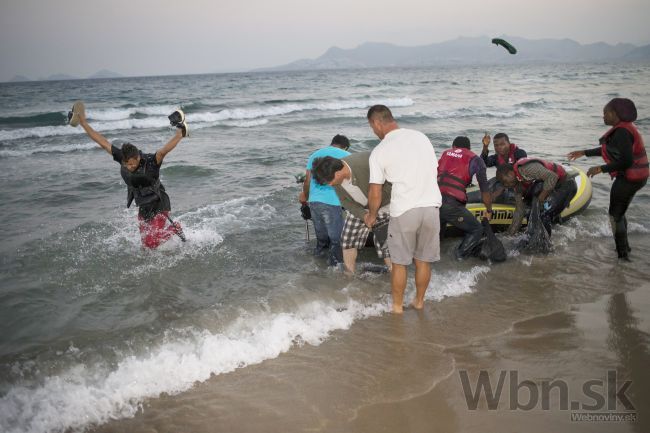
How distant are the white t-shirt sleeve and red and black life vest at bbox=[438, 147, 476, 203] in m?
1.96

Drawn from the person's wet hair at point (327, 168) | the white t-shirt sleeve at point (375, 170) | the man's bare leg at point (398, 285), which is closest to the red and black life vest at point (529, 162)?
the man's bare leg at point (398, 285)

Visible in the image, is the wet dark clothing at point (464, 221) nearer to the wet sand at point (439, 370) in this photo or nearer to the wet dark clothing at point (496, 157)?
the wet sand at point (439, 370)

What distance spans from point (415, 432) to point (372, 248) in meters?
3.81

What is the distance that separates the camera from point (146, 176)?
5648 mm

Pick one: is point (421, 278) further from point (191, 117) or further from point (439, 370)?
point (191, 117)

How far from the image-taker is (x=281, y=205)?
9.14 m

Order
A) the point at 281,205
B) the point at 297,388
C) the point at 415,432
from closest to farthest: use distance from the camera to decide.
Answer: the point at 415,432
the point at 297,388
the point at 281,205

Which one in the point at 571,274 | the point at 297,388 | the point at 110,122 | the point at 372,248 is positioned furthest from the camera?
the point at 110,122

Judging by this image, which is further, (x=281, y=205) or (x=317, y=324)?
(x=281, y=205)

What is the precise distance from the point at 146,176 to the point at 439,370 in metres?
4.14

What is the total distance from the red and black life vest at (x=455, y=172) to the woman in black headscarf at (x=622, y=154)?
145cm

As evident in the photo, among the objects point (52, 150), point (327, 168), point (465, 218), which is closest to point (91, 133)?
point (327, 168)

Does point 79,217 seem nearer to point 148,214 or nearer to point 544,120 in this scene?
point 148,214

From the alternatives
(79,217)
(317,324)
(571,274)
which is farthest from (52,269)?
(571,274)
